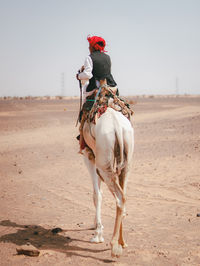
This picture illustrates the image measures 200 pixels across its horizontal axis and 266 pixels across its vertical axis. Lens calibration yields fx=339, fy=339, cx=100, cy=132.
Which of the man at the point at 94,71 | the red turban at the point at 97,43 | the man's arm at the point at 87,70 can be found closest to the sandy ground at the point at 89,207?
the man at the point at 94,71

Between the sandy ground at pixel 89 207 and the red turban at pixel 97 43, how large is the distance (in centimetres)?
360

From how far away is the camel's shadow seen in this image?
5.97 meters

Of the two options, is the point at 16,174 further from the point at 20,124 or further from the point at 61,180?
the point at 20,124

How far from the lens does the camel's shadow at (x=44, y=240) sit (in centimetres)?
597

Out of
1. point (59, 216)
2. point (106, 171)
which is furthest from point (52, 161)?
point (106, 171)

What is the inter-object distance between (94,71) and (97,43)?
58 centimetres

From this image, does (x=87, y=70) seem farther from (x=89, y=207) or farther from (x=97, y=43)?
(x=89, y=207)

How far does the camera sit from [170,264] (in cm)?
534

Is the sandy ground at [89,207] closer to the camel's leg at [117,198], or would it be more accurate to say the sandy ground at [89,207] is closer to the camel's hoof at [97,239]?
the camel's hoof at [97,239]

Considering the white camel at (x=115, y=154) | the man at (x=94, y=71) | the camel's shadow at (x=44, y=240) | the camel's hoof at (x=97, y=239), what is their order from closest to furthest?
the white camel at (x=115, y=154), the camel's shadow at (x=44, y=240), the man at (x=94, y=71), the camel's hoof at (x=97, y=239)

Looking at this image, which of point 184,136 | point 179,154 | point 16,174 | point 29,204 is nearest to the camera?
point 29,204

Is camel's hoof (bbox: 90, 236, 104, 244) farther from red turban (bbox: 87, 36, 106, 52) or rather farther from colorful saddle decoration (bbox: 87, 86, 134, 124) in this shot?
red turban (bbox: 87, 36, 106, 52)

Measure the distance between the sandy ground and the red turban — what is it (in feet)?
11.8

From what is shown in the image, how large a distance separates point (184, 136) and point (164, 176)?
7.64 metres
